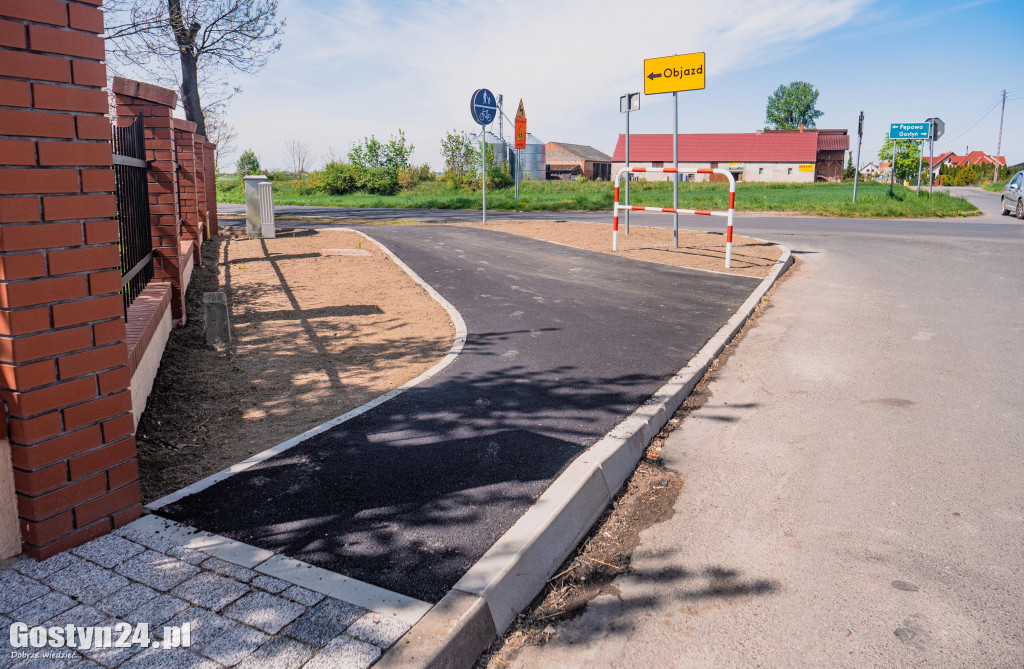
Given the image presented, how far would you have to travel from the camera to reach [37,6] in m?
2.81

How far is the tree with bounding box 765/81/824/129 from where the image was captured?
373 ft

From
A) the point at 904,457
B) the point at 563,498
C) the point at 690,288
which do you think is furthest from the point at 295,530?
the point at 690,288

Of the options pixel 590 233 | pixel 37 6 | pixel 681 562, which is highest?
pixel 37 6

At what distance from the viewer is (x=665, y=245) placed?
1434cm

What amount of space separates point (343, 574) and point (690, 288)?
768 centimetres

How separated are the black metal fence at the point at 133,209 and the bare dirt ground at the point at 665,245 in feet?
26.3

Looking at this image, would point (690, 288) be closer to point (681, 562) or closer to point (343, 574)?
point (681, 562)

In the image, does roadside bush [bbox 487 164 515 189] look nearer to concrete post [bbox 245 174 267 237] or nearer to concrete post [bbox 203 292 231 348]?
concrete post [bbox 245 174 267 237]

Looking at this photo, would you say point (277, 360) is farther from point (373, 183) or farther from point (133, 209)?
point (373, 183)

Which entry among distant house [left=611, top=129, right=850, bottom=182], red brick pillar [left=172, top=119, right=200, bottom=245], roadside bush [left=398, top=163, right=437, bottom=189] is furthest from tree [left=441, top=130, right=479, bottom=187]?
red brick pillar [left=172, top=119, right=200, bottom=245]

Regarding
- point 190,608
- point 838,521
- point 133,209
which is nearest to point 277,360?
point 133,209

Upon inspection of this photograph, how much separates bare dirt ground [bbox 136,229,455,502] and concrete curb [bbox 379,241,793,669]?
1.93 metres

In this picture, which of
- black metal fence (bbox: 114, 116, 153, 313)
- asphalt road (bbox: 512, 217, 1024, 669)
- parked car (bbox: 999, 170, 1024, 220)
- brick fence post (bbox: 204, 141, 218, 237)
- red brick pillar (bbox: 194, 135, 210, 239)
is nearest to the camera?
asphalt road (bbox: 512, 217, 1024, 669)

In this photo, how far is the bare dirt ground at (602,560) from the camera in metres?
2.68
